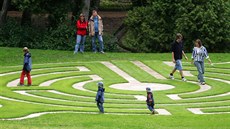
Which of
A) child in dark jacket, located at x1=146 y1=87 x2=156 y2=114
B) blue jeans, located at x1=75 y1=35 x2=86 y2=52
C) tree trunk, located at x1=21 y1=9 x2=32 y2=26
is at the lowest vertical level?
child in dark jacket, located at x1=146 y1=87 x2=156 y2=114

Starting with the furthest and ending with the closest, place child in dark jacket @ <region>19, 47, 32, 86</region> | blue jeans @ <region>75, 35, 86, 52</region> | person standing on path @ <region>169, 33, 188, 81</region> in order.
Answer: blue jeans @ <region>75, 35, 86, 52</region> → person standing on path @ <region>169, 33, 188, 81</region> → child in dark jacket @ <region>19, 47, 32, 86</region>

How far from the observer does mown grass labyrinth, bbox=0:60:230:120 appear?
31203mm

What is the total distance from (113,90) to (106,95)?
1.31 meters

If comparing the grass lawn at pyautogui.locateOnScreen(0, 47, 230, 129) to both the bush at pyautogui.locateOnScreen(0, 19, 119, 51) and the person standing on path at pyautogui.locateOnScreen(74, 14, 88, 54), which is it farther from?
the bush at pyautogui.locateOnScreen(0, 19, 119, 51)

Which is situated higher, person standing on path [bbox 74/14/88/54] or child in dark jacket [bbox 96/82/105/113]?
person standing on path [bbox 74/14/88/54]

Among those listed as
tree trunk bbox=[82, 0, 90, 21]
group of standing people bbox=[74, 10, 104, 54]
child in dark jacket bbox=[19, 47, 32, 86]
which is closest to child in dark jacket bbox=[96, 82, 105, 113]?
child in dark jacket bbox=[19, 47, 32, 86]

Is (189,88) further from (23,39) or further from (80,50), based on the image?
(23,39)

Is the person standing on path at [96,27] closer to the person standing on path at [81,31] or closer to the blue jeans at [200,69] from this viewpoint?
the person standing on path at [81,31]

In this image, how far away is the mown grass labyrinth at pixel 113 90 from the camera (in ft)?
102

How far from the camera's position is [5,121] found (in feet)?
87.0

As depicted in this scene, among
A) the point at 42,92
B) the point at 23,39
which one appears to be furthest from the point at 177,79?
the point at 23,39

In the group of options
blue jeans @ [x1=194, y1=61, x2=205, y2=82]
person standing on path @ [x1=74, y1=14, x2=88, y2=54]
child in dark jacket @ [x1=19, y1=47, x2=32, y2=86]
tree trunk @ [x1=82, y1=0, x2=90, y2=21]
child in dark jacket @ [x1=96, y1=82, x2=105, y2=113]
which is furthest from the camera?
tree trunk @ [x1=82, y1=0, x2=90, y2=21]

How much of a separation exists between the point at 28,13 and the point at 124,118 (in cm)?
2890

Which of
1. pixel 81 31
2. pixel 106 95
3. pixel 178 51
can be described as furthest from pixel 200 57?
pixel 81 31
